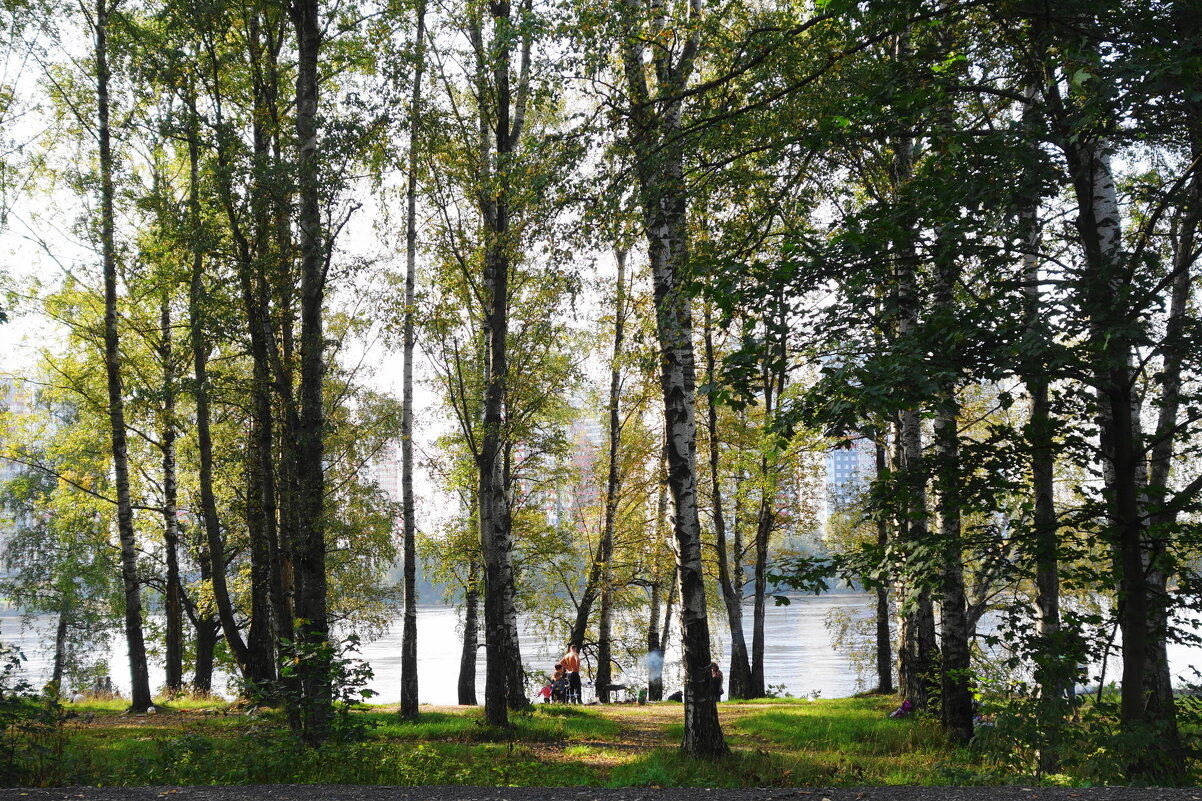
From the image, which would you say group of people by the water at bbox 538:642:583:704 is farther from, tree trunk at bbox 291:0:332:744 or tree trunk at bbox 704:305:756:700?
tree trunk at bbox 291:0:332:744

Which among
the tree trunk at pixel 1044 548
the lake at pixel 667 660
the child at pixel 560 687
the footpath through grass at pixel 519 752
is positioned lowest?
the lake at pixel 667 660

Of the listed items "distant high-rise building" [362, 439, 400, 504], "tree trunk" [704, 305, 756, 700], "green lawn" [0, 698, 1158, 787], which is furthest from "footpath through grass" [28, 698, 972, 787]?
"distant high-rise building" [362, 439, 400, 504]

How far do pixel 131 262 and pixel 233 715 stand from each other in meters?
10.1

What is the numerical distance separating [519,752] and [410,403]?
24.9 feet

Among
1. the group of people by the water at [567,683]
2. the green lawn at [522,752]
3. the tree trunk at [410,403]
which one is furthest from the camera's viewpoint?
the group of people by the water at [567,683]

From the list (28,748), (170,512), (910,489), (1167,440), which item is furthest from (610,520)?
(1167,440)

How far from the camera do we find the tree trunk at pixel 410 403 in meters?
13.2

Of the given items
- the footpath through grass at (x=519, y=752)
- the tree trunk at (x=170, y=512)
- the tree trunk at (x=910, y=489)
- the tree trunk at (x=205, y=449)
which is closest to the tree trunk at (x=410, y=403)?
the footpath through grass at (x=519, y=752)

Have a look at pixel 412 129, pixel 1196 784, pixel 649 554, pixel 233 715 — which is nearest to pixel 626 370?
pixel 649 554

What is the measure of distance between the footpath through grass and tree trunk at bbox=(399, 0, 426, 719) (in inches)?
35.5

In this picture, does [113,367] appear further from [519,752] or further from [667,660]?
[667,660]

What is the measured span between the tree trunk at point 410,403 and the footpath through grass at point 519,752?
2.96 ft

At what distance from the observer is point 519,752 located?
9.81 meters

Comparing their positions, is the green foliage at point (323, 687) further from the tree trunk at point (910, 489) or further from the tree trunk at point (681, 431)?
the tree trunk at point (910, 489)
